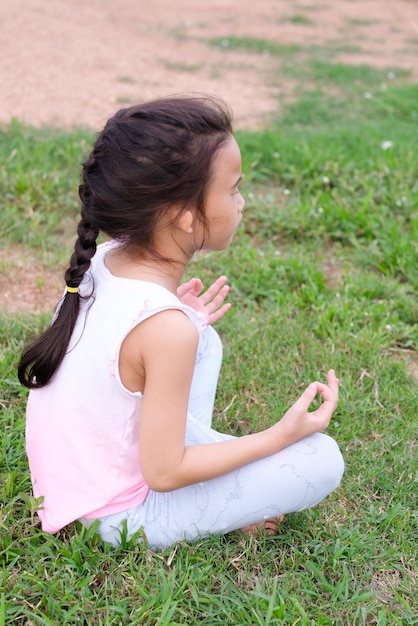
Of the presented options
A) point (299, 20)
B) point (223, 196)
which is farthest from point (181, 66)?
point (223, 196)

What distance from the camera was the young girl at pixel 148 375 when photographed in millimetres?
1573

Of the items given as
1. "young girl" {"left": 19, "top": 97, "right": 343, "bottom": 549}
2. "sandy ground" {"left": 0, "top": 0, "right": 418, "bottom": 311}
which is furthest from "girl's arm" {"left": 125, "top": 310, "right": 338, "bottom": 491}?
"sandy ground" {"left": 0, "top": 0, "right": 418, "bottom": 311}

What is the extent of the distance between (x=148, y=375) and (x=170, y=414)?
0.09 m

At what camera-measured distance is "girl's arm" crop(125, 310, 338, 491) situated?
5.05ft

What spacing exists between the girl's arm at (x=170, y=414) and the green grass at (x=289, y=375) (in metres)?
0.26

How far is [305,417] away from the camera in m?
1.75

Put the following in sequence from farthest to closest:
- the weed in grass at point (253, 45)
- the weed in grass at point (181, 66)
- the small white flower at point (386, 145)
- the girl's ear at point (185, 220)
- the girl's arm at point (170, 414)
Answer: the weed in grass at point (253, 45) < the weed in grass at point (181, 66) < the small white flower at point (386, 145) < the girl's ear at point (185, 220) < the girl's arm at point (170, 414)

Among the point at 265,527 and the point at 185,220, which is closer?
the point at 185,220

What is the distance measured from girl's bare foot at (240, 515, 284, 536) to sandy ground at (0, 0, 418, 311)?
55.6 inches

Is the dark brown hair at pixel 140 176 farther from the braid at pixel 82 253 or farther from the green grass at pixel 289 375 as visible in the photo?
the green grass at pixel 289 375

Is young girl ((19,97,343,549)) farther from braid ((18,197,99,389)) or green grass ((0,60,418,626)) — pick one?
green grass ((0,60,418,626))

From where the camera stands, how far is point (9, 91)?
16.6 ft

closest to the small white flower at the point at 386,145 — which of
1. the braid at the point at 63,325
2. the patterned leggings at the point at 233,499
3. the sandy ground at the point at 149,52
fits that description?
the sandy ground at the point at 149,52

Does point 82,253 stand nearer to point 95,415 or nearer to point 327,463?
point 95,415
